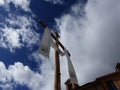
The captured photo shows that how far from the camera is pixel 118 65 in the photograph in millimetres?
16828

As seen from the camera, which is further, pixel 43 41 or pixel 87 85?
pixel 87 85

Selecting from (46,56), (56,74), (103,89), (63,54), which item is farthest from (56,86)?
(103,89)

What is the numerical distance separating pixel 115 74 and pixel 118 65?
15.1 feet

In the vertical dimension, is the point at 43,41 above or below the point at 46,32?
below

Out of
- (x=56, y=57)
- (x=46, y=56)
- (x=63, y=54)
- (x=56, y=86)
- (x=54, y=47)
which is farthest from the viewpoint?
(x=63, y=54)

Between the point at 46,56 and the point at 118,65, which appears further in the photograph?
the point at 118,65

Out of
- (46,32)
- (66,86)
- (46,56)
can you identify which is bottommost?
(46,56)

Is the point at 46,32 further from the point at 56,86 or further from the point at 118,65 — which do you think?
the point at 118,65

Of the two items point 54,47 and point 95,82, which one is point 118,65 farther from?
point 54,47

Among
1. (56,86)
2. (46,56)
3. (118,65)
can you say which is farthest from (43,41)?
(118,65)

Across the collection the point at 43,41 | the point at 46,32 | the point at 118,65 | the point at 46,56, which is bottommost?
the point at 46,56

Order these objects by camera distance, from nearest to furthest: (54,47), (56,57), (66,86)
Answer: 1. (56,57)
2. (54,47)
3. (66,86)

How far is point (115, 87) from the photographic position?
12.0 metres

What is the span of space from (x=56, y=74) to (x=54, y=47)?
1853 mm
